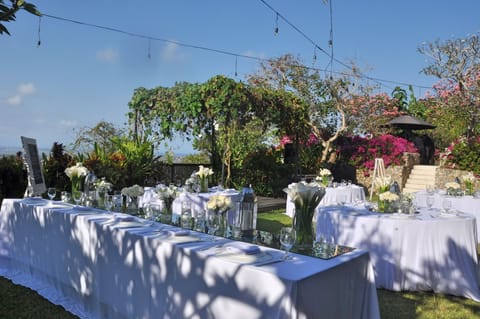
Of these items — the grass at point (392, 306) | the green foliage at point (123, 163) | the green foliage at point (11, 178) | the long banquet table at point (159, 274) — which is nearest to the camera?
the long banquet table at point (159, 274)

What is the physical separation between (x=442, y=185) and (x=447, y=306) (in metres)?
9.89

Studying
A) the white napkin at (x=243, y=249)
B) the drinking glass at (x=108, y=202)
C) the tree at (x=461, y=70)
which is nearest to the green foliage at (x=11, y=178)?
the drinking glass at (x=108, y=202)

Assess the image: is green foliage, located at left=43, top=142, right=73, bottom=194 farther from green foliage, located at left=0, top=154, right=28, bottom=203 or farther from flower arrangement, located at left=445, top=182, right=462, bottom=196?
flower arrangement, located at left=445, top=182, right=462, bottom=196

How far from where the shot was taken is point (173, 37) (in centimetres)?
978

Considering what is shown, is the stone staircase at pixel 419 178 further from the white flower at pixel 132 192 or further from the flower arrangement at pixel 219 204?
the flower arrangement at pixel 219 204

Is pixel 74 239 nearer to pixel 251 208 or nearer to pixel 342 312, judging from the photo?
pixel 251 208

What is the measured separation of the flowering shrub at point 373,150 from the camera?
1339 centimetres

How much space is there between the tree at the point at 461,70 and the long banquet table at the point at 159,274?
1341 cm

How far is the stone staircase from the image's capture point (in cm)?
1262

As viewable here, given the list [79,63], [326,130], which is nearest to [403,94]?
[326,130]

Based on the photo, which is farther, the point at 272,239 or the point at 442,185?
the point at 442,185

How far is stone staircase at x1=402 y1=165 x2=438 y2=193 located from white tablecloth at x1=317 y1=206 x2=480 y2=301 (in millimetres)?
9276

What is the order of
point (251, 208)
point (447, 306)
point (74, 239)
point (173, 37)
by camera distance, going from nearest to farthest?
point (251, 208) → point (74, 239) → point (447, 306) → point (173, 37)

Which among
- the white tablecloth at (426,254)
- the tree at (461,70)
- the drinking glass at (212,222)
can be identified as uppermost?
the tree at (461,70)
